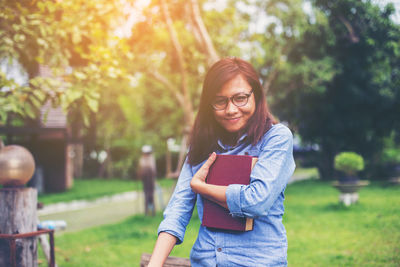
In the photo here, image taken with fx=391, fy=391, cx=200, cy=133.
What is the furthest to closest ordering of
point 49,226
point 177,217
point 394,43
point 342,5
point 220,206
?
1. point 342,5
2. point 394,43
3. point 49,226
4. point 177,217
5. point 220,206

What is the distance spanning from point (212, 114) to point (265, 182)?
21.7 inches

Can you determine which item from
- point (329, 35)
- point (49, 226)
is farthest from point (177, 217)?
point (329, 35)

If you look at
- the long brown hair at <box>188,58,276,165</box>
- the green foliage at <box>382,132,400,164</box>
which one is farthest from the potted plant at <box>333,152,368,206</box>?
the green foliage at <box>382,132,400,164</box>

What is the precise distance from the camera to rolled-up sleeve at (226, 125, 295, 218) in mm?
1755

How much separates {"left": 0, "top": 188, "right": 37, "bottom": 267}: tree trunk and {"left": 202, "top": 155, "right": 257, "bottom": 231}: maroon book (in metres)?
2.64

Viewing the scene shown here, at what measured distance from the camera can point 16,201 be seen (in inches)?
151

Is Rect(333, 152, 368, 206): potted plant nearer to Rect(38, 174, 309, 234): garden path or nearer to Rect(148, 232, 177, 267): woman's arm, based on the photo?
Rect(38, 174, 309, 234): garden path

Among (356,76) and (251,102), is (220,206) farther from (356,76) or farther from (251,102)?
(356,76)

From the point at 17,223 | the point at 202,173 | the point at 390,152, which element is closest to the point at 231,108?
the point at 202,173

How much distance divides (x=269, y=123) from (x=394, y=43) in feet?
51.0

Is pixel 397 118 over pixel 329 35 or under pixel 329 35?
under

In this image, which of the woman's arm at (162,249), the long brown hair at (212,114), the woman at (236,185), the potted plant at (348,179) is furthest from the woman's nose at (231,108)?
the potted plant at (348,179)

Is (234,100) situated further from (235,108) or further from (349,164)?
(349,164)

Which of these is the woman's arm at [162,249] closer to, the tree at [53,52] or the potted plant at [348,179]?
the tree at [53,52]
